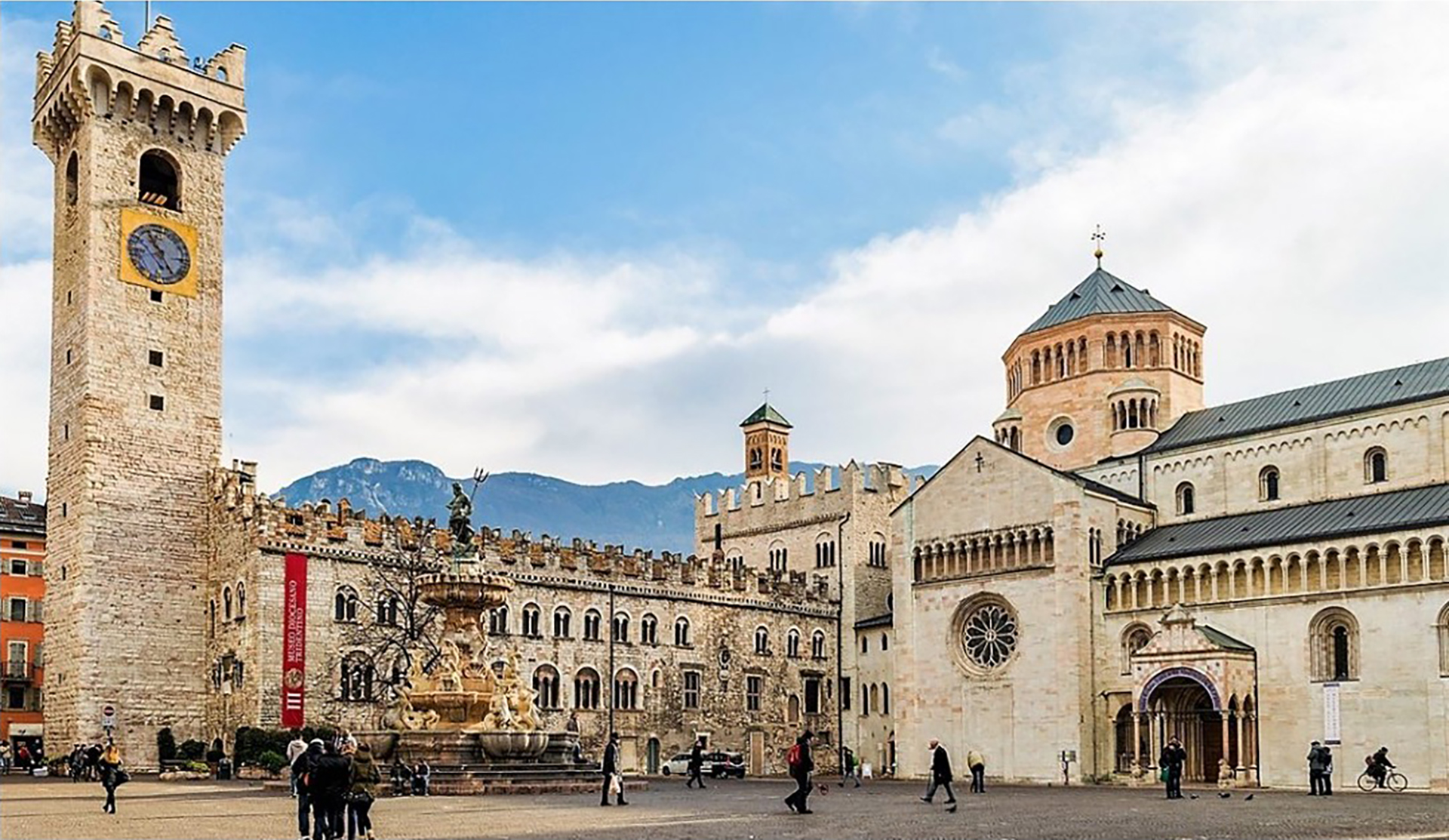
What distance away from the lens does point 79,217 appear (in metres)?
61.8

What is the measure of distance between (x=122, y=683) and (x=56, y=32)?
2662cm

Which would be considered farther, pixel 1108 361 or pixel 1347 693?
pixel 1108 361

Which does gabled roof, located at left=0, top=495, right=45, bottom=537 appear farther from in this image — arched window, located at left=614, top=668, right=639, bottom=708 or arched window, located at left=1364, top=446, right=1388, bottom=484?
arched window, located at left=1364, top=446, right=1388, bottom=484

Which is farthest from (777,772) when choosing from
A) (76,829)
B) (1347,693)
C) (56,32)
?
(76,829)

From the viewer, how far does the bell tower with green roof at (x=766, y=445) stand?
298ft

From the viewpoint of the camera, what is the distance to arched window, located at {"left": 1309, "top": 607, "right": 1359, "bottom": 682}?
2159 inches

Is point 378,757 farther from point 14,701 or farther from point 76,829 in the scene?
point 14,701

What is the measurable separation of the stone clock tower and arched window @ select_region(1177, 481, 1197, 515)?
129 ft

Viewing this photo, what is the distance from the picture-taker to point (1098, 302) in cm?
7369

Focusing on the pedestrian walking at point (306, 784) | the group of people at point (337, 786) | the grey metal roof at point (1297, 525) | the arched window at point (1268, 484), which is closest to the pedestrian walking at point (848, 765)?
the grey metal roof at point (1297, 525)

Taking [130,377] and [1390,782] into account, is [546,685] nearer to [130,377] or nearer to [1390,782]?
[130,377]

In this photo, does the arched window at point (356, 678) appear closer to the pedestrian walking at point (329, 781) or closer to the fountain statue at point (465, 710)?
the fountain statue at point (465, 710)

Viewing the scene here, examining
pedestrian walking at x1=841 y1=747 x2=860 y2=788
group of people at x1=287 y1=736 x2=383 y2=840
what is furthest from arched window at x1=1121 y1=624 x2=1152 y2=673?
group of people at x1=287 y1=736 x2=383 y2=840

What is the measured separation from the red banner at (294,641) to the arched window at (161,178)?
16237 mm
